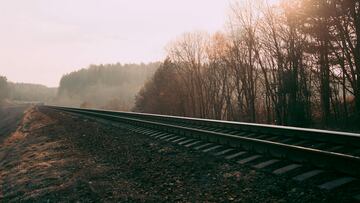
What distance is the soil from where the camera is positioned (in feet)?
19.1

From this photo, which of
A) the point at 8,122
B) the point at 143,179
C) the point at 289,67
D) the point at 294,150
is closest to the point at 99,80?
the point at 8,122

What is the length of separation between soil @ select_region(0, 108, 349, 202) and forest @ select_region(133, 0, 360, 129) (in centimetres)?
1520

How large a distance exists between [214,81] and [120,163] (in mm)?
41673

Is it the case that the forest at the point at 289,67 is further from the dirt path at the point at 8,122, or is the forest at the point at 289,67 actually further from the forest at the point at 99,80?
the forest at the point at 99,80

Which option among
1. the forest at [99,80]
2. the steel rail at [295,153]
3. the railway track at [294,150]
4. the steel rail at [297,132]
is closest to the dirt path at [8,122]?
the steel rail at [297,132]

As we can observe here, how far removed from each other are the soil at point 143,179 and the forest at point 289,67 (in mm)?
15201

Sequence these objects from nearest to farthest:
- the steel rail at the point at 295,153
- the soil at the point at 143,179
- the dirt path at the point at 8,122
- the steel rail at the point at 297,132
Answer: the steel rail at the point at 295,153 → the soil at the point at 143,179 → the steel rail at the point at 297,132 → the dirt path at the point at 8,122

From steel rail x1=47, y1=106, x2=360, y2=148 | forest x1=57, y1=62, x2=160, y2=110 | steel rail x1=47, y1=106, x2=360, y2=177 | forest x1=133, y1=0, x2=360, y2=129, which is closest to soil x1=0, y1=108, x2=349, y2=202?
steel rail x1=47, y1=106, x2=360, y2=177

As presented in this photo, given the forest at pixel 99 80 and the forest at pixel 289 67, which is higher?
the forest at pixel 99 80

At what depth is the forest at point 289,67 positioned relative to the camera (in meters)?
23.3

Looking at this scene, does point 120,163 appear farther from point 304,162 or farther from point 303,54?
point 303,54

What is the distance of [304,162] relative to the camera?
21.7 ft

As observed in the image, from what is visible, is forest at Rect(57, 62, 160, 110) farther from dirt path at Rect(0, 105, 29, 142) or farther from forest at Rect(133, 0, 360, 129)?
forest at Rect(133, 0, 360, 129)

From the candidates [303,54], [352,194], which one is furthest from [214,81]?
[352,194]
